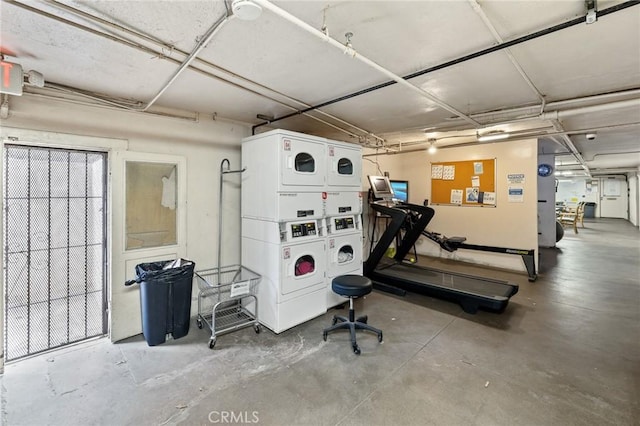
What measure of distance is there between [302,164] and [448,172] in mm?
3996

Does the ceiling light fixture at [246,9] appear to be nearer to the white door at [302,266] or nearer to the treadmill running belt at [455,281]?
the white door at [302,266]

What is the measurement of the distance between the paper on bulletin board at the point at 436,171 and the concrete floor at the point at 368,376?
3320 millimetres

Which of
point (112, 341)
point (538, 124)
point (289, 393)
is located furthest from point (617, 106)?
point (112, 341)

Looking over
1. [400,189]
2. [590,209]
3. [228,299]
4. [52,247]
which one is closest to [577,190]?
[590,209]

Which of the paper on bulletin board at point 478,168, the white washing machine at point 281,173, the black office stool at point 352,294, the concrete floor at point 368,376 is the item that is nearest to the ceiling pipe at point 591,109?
the paper on bulletin board at point 478,168

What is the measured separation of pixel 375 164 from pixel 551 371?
4345 mm

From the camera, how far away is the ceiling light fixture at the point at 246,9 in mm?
1332

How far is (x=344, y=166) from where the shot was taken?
3.74 meters

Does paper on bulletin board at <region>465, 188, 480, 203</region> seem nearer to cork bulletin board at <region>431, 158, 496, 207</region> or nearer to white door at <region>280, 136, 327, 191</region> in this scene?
cork bulletin board at <region>431, 158, 496, 207</region>

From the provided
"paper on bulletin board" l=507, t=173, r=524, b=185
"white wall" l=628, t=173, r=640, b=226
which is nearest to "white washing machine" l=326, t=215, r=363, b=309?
"paper on bulletin board" l=507, t=173, r=524, b=185

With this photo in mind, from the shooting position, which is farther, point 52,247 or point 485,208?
point 485,208

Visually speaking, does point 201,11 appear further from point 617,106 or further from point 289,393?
point 617,106

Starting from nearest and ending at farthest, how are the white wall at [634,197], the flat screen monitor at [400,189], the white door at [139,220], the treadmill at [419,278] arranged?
1. the white door at [139,220]
2. the treadmill at [419,278]
3. the flat screen monitor at [400,189]
4. the white wall at [634,197]

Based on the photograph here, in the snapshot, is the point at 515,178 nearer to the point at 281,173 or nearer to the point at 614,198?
the point at 281,173
